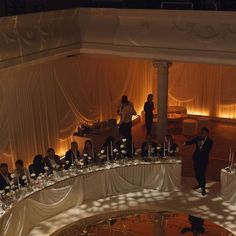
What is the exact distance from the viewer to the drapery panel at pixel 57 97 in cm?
1211

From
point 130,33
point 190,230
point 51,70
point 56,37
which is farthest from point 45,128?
point 190,230

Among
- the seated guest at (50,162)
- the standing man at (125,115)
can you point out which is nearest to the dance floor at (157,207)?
the seated guest at (50,162)

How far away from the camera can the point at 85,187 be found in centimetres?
1091

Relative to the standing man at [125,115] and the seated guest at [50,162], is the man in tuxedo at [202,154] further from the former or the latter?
the seated guest at [50,162]

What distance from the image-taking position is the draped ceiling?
12.2 meters

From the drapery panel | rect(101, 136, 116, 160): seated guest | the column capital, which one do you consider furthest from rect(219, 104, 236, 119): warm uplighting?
rect(101, 136, 116, 160): seated guest

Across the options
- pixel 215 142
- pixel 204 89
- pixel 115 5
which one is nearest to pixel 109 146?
pixel 115 5

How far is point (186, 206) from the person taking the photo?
10812 millimetres

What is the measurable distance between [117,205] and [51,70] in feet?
15.2

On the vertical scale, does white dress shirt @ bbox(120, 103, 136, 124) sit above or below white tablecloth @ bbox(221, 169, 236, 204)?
above

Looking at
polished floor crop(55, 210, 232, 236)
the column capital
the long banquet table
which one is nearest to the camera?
the long banquet table

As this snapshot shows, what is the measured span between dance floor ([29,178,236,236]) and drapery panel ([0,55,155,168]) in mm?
2888

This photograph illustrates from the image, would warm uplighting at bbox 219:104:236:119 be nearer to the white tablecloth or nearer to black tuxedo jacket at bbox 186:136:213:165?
black tuxedo jacket at bbox 186:136:213:165

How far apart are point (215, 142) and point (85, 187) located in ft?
19.1
